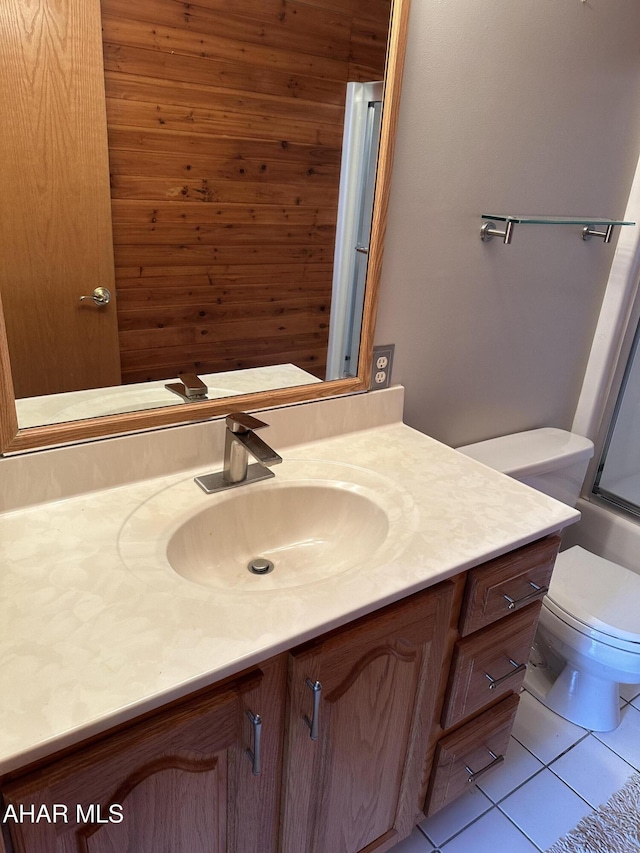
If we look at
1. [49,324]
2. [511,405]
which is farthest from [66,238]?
[511,405]

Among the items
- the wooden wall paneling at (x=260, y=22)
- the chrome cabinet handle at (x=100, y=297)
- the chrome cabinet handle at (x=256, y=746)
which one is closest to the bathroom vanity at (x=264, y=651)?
the chrome cabinet handle at (x=256, y=746)

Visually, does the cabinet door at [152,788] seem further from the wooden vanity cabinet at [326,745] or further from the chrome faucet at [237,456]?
the chrome faucet at [237,456]

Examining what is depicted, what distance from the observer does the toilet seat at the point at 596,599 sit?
1.58 metres

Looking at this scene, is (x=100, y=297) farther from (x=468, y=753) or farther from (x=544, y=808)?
(x=544, y=808)

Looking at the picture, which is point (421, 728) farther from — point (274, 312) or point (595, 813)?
point (274, 312)

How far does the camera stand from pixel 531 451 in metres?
1.81

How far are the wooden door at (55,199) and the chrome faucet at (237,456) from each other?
9.9 inches

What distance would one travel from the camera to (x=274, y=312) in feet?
4.25

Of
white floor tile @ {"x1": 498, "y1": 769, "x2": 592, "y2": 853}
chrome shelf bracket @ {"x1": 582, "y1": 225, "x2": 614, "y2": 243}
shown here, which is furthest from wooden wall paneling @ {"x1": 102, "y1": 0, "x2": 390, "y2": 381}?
white floor tile @ {"x1": 498, "y1": 769, "x2": 592, "y2": 853}

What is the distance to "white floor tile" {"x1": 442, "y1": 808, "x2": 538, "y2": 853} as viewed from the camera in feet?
4.69

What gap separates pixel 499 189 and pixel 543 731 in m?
1.49

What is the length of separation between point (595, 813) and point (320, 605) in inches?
45.7

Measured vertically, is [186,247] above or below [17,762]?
above

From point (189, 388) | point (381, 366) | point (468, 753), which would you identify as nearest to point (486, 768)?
point (468, 753)
